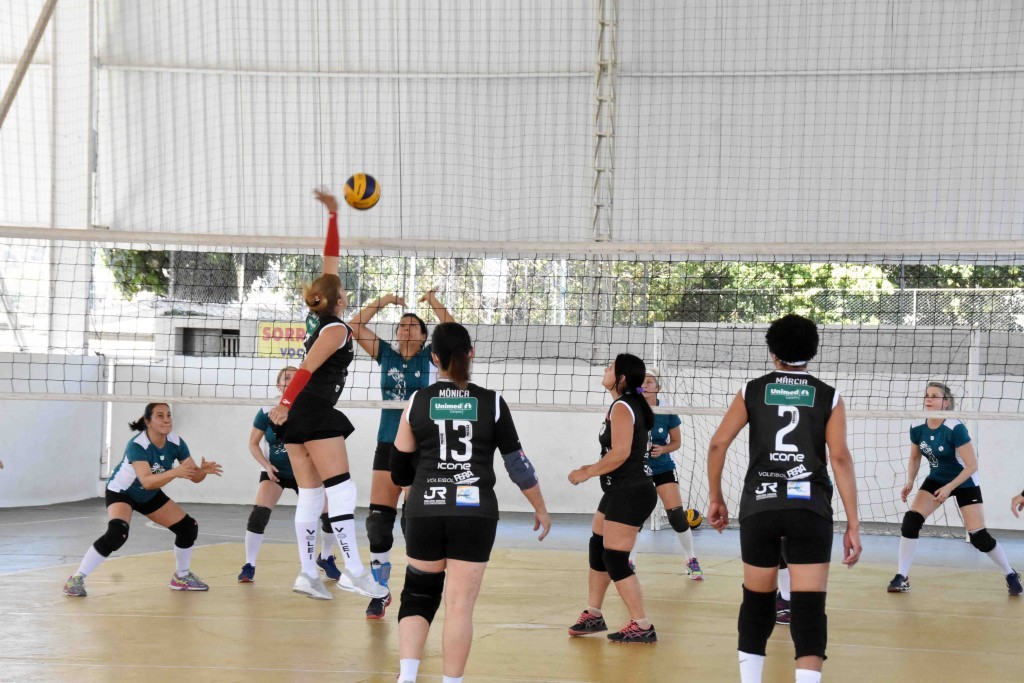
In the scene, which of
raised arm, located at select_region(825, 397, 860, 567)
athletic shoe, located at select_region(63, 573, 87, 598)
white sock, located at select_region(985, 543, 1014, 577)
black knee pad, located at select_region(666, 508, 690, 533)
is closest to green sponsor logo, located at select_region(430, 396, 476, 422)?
raised arm, located at select_region(825, 397, 860, 567)

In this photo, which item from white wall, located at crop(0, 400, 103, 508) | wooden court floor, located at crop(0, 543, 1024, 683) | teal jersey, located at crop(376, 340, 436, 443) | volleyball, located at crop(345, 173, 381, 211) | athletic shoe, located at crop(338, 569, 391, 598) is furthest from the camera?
white wall, located at crop(0, 400, 103, 508)

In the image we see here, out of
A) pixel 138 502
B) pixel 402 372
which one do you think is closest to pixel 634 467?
pixel 402 372

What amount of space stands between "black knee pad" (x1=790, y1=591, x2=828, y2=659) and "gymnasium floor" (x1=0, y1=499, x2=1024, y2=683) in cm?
117

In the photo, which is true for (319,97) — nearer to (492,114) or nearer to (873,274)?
(492,114)

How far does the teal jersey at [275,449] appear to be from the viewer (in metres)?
8.23

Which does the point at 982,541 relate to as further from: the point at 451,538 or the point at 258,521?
the point at 258,521

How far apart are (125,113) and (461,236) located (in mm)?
5067

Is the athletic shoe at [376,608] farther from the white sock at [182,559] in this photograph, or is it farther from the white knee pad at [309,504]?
the white sock at [182,559]

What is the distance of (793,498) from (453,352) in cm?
153

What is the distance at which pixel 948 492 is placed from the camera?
8109mm

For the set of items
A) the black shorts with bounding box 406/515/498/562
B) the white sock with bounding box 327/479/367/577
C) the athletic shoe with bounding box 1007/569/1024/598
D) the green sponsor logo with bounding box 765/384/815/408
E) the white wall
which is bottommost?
the white wall

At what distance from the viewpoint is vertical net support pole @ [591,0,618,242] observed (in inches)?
544

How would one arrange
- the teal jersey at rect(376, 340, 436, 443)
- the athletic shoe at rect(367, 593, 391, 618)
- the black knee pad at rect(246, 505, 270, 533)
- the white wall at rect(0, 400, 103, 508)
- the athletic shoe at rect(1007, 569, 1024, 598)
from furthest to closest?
the white wall at rect(0, 400, 103, 508)
the athletic shoe at rect(1007, 569, 1024, 598)
the black knee pad at rect(246, 505, 270, 533)
the teal jersey at rect(376, 340, 436, 443)
the athletic shoe at rect(367, 593, 391, 618)

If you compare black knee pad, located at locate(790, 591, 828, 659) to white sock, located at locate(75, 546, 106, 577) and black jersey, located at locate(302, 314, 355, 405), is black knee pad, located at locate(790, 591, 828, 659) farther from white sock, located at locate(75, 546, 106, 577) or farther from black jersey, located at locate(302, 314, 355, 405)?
white sock, located at locate(75, 546, 106, 577)
